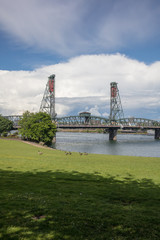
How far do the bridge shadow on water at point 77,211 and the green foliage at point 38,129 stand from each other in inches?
3000

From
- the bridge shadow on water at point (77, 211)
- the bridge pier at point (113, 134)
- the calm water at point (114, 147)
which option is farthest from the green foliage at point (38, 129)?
the bridge shadow on water at point (77, 211)

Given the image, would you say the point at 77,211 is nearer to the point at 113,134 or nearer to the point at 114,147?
the point at 114,147

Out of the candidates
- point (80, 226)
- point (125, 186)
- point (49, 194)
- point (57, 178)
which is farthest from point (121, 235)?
point (57, 178)

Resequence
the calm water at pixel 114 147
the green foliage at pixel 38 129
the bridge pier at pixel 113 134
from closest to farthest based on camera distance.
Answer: the calm water at pixel 114 147 → the green foliage at pixel 38 129 → the bridge pier at pixel 113 134

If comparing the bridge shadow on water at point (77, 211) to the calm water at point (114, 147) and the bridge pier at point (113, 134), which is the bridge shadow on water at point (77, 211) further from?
the bridge pier at point (113, 134)

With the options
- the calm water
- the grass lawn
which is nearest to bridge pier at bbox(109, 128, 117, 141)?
the calm water

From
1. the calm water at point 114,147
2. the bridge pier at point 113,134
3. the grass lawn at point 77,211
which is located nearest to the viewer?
the grass lawn at point 77,211

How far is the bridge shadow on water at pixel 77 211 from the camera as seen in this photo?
788cm

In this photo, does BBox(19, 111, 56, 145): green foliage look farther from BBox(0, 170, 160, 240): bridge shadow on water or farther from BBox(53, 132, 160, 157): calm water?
BBox(0, 170, 160, 240): bridge shadow on water

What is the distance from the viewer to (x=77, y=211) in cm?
984

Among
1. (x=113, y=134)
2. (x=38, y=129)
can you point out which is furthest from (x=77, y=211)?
(x=113, y=134)

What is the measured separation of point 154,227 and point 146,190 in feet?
20.6

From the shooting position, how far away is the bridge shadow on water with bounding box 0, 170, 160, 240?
25.8 ft

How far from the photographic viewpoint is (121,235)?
7859 millimetres
